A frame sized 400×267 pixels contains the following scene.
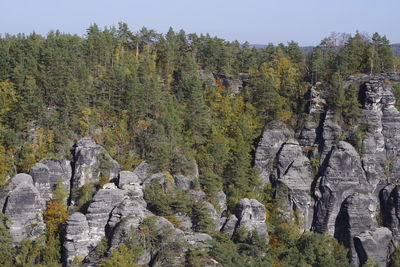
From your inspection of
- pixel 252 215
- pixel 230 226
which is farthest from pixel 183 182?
pixel 252 215

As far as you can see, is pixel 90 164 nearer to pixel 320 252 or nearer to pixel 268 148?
pixel 268 148

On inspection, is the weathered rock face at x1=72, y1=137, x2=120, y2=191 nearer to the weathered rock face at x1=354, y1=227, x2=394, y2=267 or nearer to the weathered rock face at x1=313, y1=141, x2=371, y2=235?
the weathered rock face at x1=313, y1=141, x2=371, y2=235

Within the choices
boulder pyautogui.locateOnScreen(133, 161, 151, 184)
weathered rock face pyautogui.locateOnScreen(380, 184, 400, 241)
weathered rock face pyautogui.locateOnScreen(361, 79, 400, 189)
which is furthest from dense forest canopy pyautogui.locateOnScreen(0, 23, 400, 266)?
weathered rock face pyautogui.locateOnScreen(380, 184, 400, 241)

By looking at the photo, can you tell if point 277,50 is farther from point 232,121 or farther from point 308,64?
point 232,121

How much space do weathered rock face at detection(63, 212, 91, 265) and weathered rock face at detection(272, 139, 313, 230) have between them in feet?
68.5

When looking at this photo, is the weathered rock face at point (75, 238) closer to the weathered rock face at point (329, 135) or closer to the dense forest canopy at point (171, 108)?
the dense forest canopy at point (171, 108)

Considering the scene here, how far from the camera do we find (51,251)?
4053 cm

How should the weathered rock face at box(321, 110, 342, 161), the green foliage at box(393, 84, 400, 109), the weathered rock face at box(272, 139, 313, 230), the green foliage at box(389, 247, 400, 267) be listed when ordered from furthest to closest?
the green foliage at box(393, 84, 400, 109), the weathered rock face at box(321, 110, 342, 161), the weathered rock face at box(272, 139, 313, 230), the green foliage at box(389, 247, 400, 267)

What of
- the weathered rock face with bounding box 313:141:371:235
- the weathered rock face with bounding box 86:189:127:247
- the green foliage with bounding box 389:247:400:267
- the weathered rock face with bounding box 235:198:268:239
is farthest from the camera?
the weathered rock face with bounding box 313:141:371:235

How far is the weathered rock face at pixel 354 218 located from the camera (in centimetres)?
5003

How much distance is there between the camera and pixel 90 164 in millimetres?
45750

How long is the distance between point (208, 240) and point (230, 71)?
30.3m

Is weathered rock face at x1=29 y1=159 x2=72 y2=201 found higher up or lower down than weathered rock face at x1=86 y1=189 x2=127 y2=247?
higher up

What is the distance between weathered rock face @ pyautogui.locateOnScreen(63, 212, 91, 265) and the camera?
4059cm
